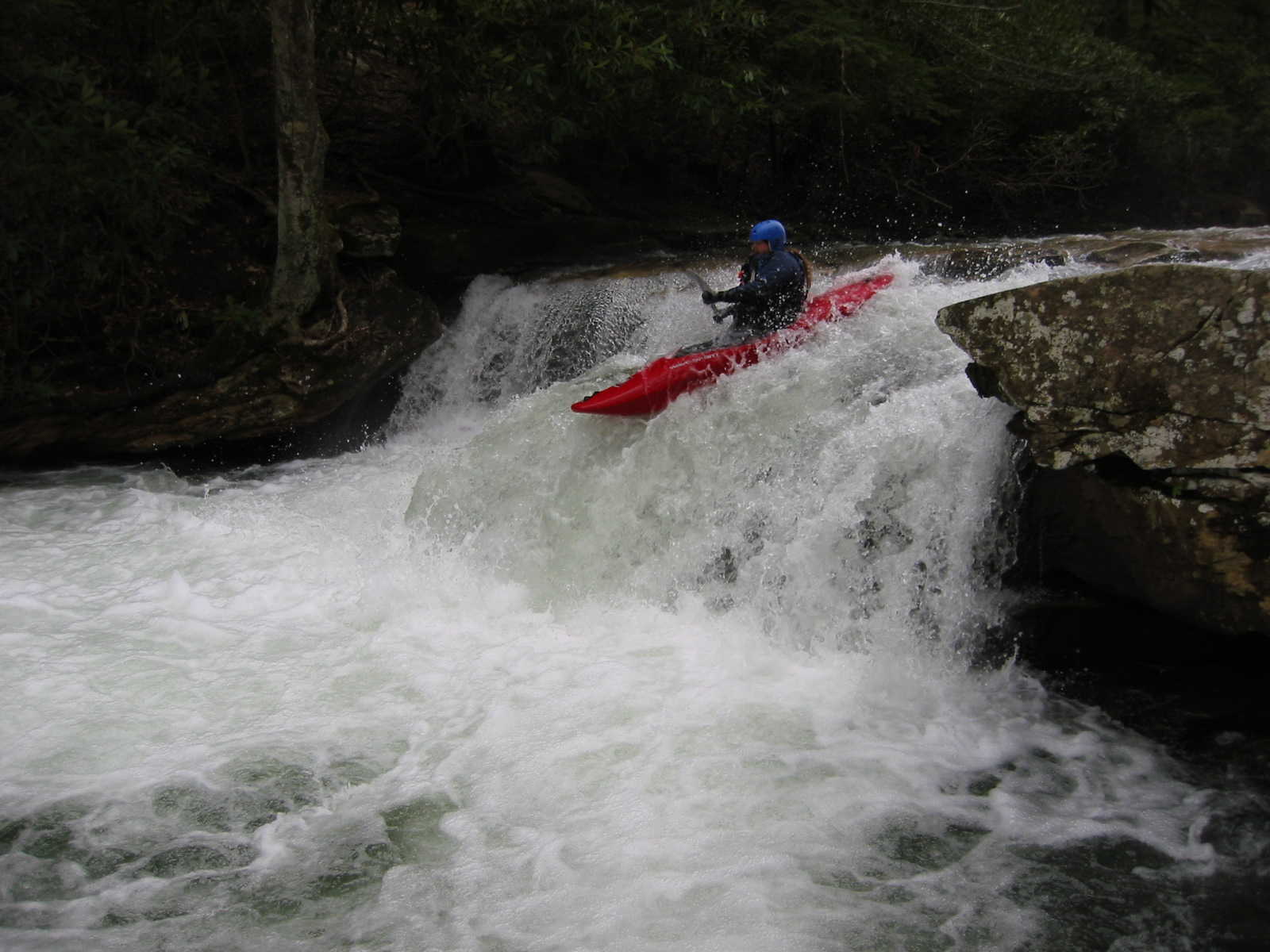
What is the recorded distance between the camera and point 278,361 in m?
7.33

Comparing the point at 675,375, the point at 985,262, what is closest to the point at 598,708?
the point at 675,375

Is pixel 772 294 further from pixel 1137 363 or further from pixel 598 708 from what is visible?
pixel 598 708

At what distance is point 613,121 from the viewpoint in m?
9.15

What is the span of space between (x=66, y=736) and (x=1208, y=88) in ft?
40.8

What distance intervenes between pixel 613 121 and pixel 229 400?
13.7 feet

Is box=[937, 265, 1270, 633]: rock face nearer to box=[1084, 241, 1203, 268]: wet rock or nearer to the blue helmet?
the blue helmet

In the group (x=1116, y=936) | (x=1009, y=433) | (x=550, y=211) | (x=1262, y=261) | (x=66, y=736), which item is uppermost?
(x=550, y=211)

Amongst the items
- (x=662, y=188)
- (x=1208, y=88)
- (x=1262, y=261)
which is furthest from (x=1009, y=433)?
(x=1208, y=88)

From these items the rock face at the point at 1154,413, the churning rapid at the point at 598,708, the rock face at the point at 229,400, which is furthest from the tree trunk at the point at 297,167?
the rock face at the point at 1154,413

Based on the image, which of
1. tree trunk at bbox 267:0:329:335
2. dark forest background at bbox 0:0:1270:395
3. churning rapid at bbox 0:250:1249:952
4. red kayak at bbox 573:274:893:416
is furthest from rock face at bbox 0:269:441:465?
red kayak at bbox 573:274:893:416

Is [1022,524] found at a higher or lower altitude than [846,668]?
higher

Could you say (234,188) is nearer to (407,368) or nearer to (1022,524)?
(407,368)

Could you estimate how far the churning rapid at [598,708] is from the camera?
3018 millimetres

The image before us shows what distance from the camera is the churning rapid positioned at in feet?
9.90
